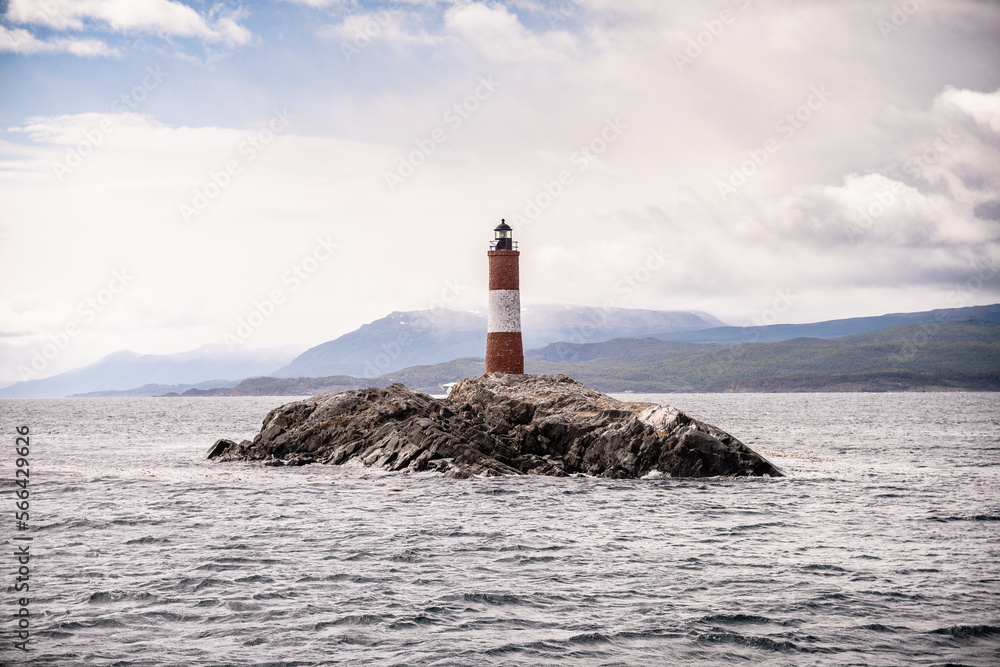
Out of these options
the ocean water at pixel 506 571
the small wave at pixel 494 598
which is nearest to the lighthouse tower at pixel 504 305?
the ocean water at pixel 506 571

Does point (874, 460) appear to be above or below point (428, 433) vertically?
below

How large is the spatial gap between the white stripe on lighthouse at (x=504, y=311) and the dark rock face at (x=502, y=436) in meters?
6.09

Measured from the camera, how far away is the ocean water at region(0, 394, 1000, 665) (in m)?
14.0

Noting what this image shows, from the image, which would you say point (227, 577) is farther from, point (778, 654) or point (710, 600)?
point (778, 654)

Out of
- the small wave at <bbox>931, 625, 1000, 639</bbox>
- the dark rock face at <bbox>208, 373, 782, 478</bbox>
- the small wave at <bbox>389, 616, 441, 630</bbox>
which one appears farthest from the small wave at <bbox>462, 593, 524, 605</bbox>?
the dark rock face at <bbox>208, 373, 782, 478</bbox>

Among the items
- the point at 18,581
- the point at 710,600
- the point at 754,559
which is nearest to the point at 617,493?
the point at 754,559

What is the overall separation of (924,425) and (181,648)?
84412 millimetres

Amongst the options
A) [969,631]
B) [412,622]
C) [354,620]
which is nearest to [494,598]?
[412,622]

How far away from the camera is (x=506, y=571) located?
19.5 meters

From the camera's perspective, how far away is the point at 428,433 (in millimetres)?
39844

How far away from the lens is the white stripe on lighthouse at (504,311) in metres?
54.2

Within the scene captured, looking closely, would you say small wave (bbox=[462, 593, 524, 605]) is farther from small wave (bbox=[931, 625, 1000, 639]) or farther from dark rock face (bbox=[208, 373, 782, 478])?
dark rock face (bbox=[208, 373, 782, 478])

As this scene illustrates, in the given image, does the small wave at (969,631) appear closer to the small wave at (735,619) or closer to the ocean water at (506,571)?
the ocean water at (506,571)

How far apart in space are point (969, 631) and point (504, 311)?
41016 millimetres
